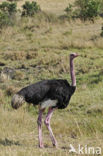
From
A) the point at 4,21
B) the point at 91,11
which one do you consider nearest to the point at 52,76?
the point at 4,21

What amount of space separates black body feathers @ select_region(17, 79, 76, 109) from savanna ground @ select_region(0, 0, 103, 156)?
0.66 meters

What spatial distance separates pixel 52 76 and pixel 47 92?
17.7 feet

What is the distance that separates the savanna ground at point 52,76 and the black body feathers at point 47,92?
0.66 m

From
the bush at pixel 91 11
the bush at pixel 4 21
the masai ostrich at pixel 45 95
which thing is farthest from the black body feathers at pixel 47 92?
the bush at pixel 91 11

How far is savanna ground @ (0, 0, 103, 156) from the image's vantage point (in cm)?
559

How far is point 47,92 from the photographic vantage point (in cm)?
526

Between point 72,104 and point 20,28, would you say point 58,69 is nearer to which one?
point 72,104

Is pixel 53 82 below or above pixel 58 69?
above

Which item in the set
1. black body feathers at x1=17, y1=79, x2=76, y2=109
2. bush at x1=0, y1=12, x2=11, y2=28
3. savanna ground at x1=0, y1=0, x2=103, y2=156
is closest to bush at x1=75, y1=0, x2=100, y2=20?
savanna ground at x1=0, y1=0, x2=103, y2=156

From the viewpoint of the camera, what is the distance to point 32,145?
548 centimetres

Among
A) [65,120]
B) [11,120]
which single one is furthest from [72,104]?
[11,120]

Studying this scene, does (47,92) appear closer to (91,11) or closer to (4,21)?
(4,21)

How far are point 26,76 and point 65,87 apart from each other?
219 inches

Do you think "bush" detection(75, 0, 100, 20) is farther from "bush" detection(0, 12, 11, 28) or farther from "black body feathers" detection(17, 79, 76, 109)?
"black body feathers" detection(17, 79, 76, 109)
